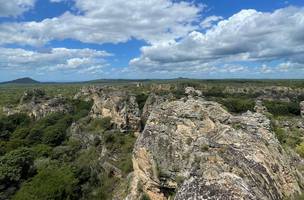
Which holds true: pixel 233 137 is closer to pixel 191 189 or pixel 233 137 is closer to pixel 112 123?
pixel 191 189

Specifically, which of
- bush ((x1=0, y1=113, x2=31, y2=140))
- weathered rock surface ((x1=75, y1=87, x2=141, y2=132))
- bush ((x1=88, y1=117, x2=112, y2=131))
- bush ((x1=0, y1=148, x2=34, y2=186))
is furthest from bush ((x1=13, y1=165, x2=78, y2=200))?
bush ((x1=0, y1=113, x2=31, y2=140))

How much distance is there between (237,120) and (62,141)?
65468 mm

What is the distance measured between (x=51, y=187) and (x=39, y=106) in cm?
8262

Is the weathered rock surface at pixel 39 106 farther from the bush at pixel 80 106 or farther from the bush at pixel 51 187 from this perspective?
the bush at pixel 51 187

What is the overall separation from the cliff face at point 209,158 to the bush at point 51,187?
16380mm

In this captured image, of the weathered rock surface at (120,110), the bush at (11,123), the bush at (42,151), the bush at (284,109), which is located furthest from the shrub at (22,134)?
the bush at (284,109)

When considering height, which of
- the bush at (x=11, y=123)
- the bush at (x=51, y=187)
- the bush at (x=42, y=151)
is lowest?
the bush at (x=11, y=123)

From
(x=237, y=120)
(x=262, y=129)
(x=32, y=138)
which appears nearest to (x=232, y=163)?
(x=262, y=129)

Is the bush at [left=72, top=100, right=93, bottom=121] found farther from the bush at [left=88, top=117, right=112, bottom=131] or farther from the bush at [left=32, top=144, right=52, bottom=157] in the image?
the bush at [left=32, top=144, right=52, bottom=157]

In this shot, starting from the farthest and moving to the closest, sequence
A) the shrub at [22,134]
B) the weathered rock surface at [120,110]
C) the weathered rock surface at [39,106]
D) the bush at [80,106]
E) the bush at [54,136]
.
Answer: the weathered rock surface at [39,106], the bush at [80,106], the shrub at [22,134], the bush at [54,136], the weathered rock surface at [120,110]

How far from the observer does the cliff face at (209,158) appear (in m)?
14.2

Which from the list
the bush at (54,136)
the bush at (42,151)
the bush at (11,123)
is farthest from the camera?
the bush at (11,123)

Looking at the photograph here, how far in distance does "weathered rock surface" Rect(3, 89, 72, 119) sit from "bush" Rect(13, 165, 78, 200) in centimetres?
7095

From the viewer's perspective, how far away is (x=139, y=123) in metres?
69.2
